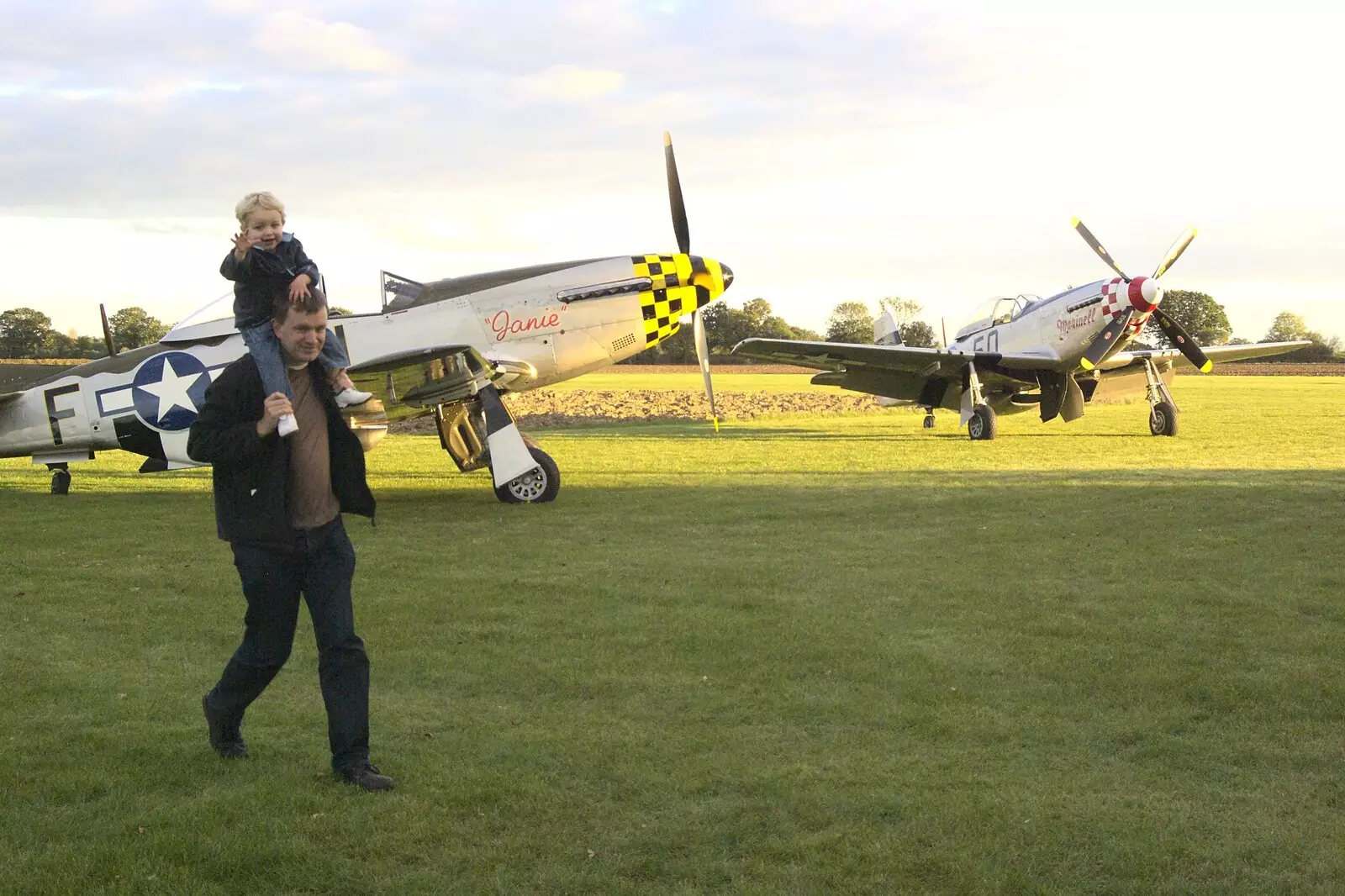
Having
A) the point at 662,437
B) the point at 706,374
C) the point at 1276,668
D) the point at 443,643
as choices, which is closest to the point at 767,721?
the point at 443,643

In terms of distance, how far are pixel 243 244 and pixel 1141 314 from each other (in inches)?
745

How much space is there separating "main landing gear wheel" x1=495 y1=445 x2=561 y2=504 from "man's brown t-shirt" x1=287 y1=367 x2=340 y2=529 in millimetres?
8527

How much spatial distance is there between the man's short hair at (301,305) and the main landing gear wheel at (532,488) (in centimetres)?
869

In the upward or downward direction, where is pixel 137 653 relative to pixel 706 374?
downward

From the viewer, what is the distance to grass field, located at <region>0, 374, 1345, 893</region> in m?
3.61

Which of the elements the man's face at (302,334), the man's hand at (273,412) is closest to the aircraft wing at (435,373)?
the man's face at (302,334)

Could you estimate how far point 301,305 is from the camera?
409 cm

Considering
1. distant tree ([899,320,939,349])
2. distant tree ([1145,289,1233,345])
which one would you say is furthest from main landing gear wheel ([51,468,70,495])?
distant tree ([1145,289,1233,345])

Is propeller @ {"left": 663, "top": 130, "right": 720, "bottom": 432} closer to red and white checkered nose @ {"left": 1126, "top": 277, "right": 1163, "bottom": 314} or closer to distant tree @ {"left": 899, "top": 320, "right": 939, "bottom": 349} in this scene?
red and white checkered nose @ {"left": 1126, "top": 277, "right": 1163, "bottom": 314}

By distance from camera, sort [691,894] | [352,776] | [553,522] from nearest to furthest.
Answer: [691,894] < [352,776] < [553,522]

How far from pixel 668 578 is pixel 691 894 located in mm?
4909

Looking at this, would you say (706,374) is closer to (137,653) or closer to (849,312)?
(137,653)

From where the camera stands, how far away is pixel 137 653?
6.24 metres

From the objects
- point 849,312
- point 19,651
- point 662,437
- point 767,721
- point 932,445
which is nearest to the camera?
point 767,721
